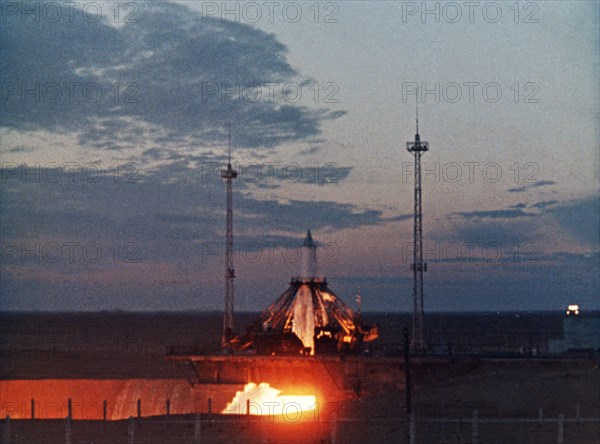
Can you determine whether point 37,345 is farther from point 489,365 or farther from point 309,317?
point 489,365

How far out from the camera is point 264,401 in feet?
190

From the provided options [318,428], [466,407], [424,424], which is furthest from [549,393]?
[318,428]

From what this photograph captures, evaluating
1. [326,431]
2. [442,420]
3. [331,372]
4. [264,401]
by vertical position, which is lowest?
[326,431]

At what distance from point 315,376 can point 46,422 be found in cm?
2241

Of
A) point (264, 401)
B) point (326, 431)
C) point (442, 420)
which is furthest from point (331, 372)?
point (442, 420)

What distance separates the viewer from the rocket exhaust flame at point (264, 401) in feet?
177

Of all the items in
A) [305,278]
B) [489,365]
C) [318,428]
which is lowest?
[318,428]

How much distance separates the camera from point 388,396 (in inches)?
1938

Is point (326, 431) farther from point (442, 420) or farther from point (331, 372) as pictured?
point (331, 372)

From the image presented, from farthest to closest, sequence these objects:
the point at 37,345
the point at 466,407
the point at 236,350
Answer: the point at 37,345 → the point at 236,350 → the point at 466,407

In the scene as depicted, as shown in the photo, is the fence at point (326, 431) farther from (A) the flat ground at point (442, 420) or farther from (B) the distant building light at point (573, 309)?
(B) the distant building light at point (573, 309)

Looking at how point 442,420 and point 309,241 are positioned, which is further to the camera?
point 309,241

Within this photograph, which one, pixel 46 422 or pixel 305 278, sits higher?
pixel 305 278

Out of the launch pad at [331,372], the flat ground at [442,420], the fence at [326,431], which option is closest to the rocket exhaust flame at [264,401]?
the launch pad at [331,372]
